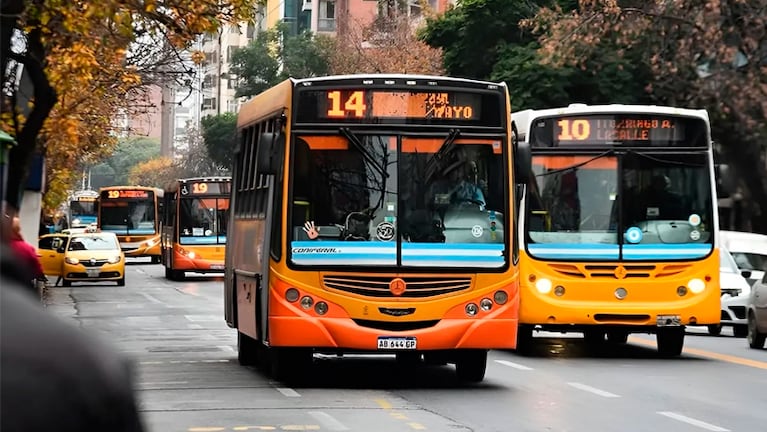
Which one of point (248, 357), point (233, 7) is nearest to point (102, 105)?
point (233, 7)

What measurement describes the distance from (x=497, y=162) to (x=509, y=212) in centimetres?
49

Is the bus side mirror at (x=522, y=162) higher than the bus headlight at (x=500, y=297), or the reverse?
the bus side mirror at (x=522, y=162)

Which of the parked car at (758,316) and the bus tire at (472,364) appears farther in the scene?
the parked car at (758,316)

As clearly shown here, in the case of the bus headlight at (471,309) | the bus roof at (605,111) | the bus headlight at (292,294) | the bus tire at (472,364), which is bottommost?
the bus tire at (472,364)

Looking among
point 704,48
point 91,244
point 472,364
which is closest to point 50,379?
point 472,364

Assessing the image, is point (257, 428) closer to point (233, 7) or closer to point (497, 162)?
point (497, 162)

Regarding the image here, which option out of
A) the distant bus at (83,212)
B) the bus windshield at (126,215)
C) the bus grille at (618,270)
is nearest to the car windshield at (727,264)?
the bus grille at (618,270)

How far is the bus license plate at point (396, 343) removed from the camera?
14359 millimetres

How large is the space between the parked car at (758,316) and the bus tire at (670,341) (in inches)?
88.2

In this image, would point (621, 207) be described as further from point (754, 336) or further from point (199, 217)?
point (199, 217)

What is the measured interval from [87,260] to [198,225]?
3.84 meters

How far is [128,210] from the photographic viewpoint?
66250 mm

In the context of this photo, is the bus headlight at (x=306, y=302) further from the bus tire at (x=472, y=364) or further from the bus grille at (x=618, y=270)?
the bus grille at (x=618, y=270)

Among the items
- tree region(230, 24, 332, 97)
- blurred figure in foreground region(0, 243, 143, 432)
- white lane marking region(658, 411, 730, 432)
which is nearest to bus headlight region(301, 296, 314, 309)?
white lane marking region(658, 411, 730, 432)
